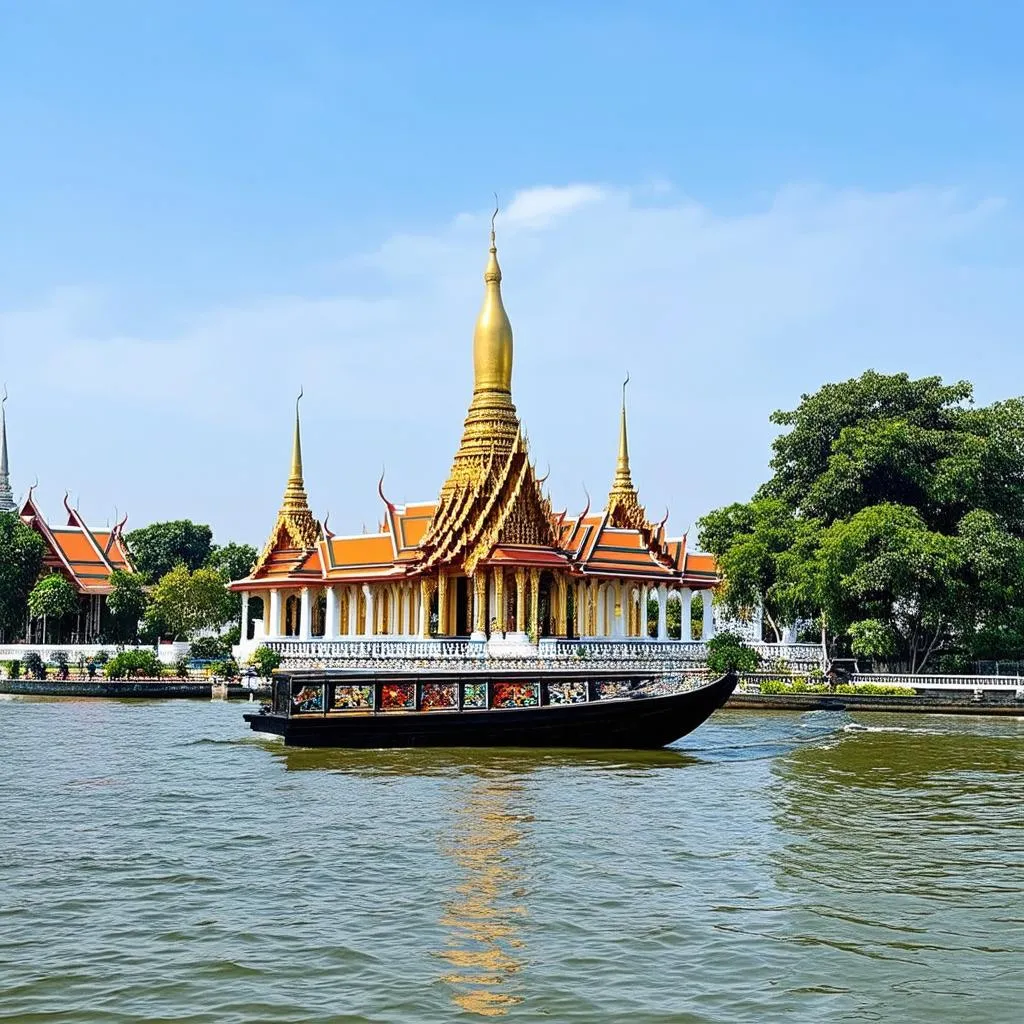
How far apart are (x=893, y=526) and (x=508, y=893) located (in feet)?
94.6

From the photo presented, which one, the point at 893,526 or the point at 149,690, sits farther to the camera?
the point at 149,690

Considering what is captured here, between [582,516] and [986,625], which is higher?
[582,516]

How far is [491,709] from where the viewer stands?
22.2 metres

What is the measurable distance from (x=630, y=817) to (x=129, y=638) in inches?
1873

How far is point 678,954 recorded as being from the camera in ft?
29.4

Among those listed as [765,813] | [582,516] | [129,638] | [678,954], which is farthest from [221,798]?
[129,638]

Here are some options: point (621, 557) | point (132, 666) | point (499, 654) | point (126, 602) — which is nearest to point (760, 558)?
point (621, 557)

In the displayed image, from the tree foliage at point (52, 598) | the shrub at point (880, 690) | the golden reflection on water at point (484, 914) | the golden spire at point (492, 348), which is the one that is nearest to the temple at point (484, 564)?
the golden spire at point (492, 348)

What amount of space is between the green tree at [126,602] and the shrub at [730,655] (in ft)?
92.8

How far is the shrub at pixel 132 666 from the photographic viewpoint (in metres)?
41.0

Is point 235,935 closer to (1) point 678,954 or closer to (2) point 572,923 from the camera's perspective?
(2) point 572,923

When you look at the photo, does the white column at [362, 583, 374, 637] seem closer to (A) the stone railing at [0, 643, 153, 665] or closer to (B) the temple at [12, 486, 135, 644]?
(A) the stone railing at [0, 643, 153, 665]

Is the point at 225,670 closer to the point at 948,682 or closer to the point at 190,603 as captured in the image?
the point at 190,603

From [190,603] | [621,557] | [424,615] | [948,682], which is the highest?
[621,557]
